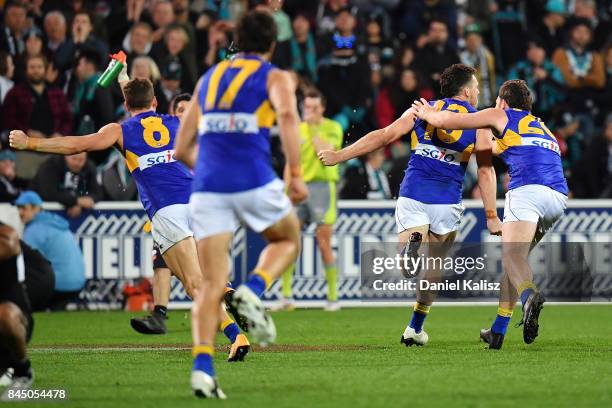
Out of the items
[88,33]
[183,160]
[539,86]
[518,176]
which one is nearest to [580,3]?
[539,86]

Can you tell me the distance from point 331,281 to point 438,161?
597 centimetres

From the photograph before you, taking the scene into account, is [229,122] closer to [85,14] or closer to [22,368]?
[22,368]

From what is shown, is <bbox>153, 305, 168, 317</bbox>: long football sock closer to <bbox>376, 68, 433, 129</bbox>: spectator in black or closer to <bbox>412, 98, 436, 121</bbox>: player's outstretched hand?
<bbox>412, 98, 436, 121</bbox>: player's outstretched hand

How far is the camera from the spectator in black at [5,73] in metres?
18.5

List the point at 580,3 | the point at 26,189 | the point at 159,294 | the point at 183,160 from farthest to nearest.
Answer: the point at 580,3, the point at 26,189, the point at 159,294, the point at 183,160

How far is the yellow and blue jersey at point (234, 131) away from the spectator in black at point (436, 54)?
12526mm

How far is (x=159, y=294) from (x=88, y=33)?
7.17 metres

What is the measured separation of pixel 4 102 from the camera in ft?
60.0

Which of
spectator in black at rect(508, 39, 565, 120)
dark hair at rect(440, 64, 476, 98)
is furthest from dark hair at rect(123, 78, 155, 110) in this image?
spectator in black at rect(508, 39, 565, 120)

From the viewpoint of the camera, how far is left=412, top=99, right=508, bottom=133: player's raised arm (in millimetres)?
10914

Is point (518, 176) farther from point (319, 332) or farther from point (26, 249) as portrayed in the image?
point (26, 249)

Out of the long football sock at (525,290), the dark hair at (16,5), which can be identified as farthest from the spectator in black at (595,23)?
the long football sock at (525,290)

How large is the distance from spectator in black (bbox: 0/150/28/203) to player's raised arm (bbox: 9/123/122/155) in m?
6.65

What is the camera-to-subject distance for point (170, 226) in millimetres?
11711
